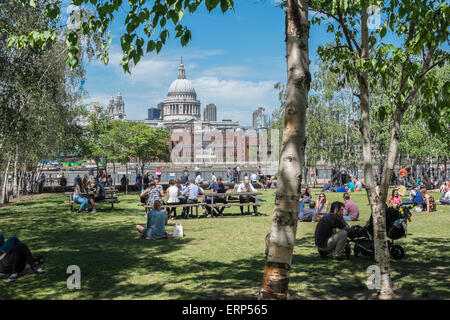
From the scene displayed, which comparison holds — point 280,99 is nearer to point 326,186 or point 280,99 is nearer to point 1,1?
point 326,186

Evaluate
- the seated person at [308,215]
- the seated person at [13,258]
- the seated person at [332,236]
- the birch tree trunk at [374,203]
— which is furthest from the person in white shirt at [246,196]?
the birch tree trunk at [374,203]

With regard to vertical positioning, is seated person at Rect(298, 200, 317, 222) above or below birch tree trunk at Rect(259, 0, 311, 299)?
below

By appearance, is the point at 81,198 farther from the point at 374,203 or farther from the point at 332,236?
the point at 374,203

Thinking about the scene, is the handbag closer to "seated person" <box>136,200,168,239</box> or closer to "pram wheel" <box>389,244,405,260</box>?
"seated person" <box>136,200,168,239</box>

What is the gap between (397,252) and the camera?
30.3 ft

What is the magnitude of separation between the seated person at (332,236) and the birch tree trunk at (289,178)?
17.5 feet

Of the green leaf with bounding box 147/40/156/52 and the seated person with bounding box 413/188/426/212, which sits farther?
the seated person with bounding box 413/188/426/212

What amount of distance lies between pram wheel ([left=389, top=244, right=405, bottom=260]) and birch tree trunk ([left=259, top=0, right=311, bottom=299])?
5.85 m

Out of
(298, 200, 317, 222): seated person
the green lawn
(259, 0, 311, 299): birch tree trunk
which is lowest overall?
the green lawn

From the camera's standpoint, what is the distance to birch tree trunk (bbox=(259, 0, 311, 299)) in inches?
164

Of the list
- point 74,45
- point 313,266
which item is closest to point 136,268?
point 313,266

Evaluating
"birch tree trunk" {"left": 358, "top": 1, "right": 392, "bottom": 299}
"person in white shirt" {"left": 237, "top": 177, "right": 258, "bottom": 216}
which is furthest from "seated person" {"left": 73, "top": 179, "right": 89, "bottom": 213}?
"birch tree trunk" {"left": 358, "top": 1, "right": 392, "bottom": 299}

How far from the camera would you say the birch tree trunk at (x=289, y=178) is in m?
4.16

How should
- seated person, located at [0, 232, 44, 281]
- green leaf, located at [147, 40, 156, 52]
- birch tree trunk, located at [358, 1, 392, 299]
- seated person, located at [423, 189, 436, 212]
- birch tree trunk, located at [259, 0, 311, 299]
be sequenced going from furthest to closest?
seated person, located at [423, 189, 436, 212], seated person, located at [0, 232, 44, 281], birch tree trunk, located at [358, 1, 392, 299], green leaf, located at [147, 40, 156, 52], birch tree trunk, located at [259, 0, 311, 299]
